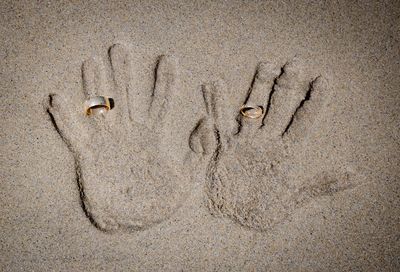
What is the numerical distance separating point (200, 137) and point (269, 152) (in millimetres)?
272

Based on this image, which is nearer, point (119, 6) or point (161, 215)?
point (161, 215)

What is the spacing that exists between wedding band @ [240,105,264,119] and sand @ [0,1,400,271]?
0.03 m

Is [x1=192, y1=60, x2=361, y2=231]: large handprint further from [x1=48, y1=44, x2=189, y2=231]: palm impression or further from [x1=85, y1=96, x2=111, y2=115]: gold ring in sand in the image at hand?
[x1=85, y1=96, x2=111, y2=115]: gold ring in sand

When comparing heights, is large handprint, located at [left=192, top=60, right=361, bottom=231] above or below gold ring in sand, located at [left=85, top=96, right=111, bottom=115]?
below

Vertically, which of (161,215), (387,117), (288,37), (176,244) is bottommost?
(176,244)

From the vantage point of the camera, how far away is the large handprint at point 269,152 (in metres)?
1.29

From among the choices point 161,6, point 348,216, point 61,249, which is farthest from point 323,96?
point 61,249

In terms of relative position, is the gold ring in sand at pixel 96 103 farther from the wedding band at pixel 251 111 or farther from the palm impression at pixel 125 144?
the wedding band at pixel 251 111

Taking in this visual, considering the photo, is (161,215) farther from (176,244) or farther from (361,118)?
(361,118)

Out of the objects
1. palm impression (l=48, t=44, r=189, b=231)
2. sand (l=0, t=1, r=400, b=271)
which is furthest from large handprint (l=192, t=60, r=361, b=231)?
palm impression (l=48, t=44, r=189, b=231)

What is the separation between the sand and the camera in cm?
128

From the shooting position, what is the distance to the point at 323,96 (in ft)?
4.41

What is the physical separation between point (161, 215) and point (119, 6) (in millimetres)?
854

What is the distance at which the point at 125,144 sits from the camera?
1324mm
